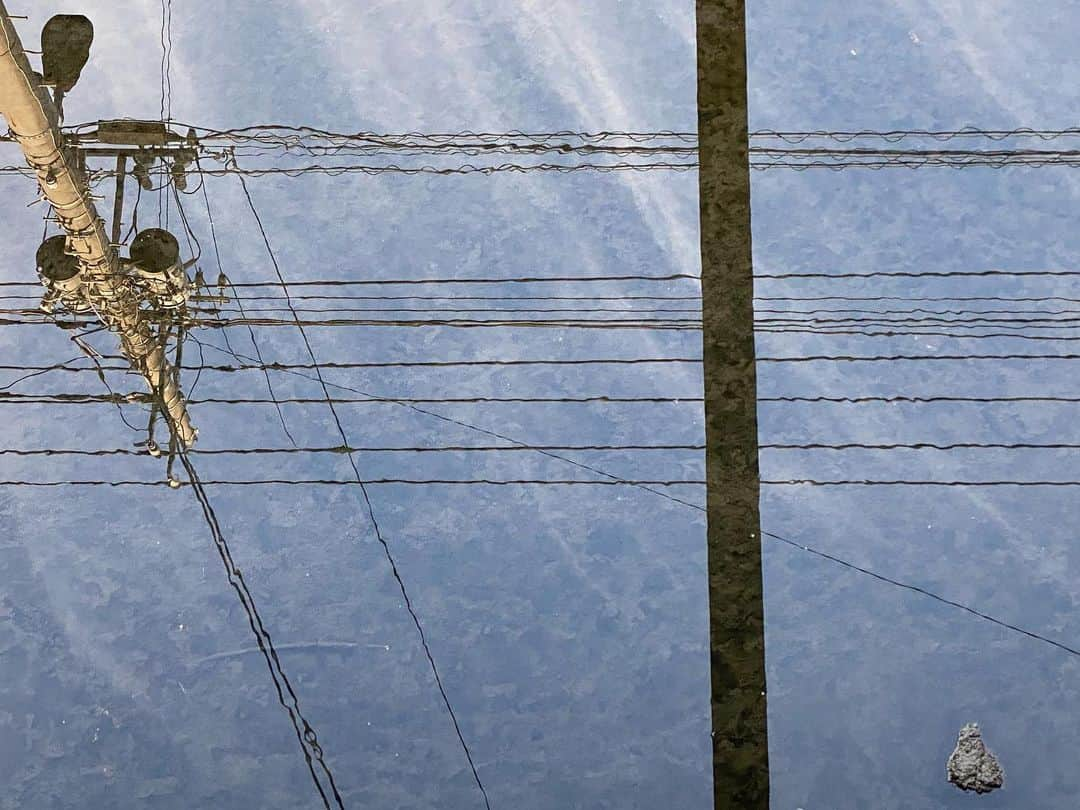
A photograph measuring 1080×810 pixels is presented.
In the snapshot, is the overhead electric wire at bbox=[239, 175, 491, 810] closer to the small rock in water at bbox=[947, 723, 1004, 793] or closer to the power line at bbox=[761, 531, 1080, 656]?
the power line at bbox=[761, 531, 1080, 656]

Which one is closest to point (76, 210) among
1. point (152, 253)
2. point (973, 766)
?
point (152, 253)

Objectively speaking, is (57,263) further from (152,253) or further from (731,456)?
(731,456)

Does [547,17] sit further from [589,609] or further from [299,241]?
[589,609]

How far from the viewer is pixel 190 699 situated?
781 inches

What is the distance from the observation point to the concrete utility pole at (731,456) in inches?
183

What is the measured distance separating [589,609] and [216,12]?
9.87 m

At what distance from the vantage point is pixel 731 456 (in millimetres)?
4742

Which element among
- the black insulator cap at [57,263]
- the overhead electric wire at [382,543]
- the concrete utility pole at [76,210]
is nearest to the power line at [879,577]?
the overhead electric wire at [382,543]

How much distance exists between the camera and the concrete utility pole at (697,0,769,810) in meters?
4.64

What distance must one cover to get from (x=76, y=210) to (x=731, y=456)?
5327mm

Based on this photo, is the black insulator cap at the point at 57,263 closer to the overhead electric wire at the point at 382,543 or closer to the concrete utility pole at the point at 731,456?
the concrete utility pole at the point at 731,456

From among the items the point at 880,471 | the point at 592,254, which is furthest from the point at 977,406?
the point at 592,254

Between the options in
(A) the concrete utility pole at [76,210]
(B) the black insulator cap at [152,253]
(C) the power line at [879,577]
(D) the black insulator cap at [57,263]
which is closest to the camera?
(A) the concrete utility pole at [76,210]

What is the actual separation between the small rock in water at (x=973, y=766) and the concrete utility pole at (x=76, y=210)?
12206 mm
